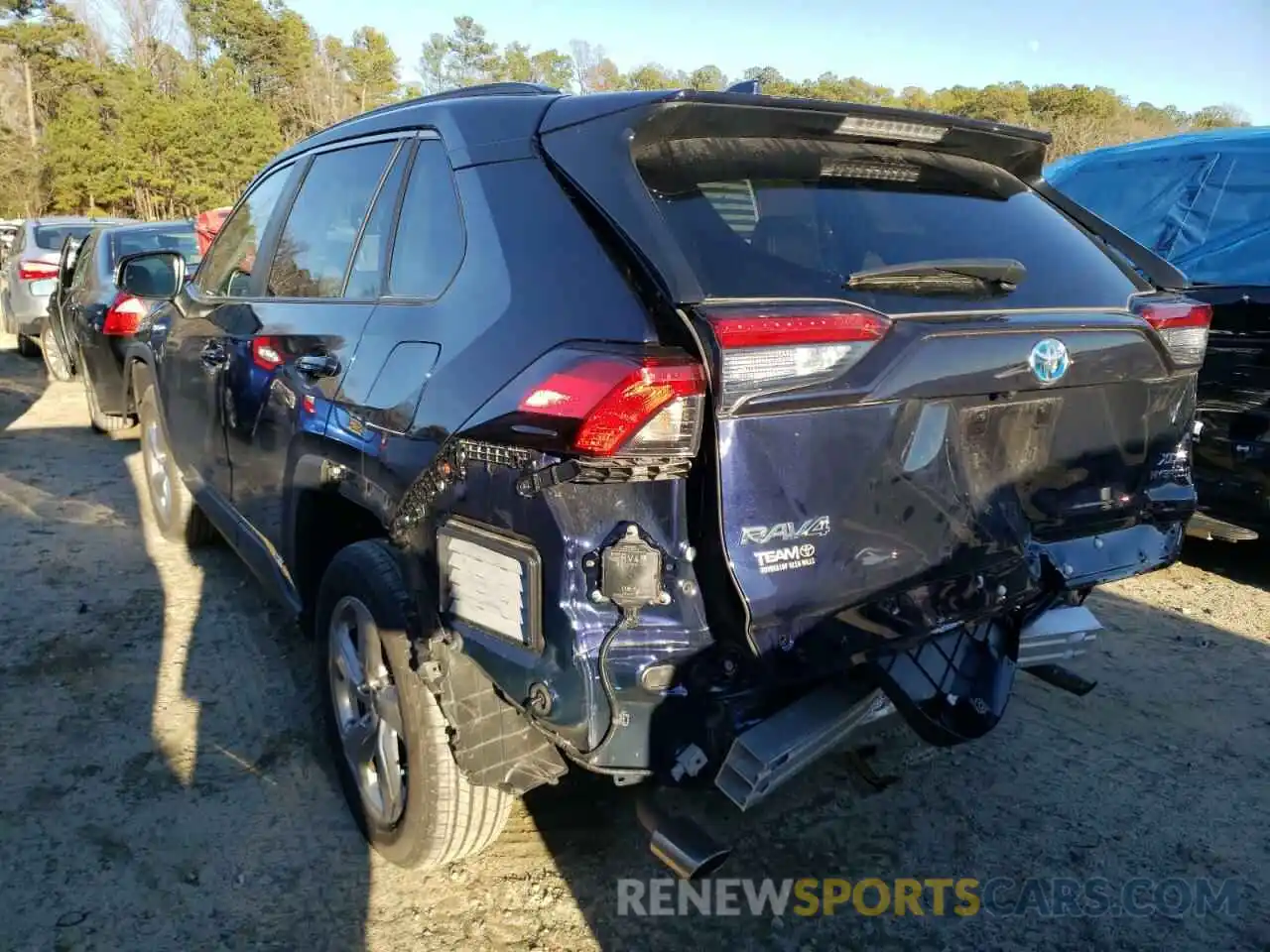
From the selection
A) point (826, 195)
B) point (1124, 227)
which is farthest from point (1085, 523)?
point (1124, 227)

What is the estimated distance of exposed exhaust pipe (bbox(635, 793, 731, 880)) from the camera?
6.32 feet

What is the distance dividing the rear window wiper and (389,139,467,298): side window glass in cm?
96

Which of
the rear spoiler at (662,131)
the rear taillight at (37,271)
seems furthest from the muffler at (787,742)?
the rear taillight at (37,271)

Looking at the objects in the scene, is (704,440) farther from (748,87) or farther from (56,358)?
(56,358)

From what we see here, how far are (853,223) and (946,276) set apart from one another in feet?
0.85

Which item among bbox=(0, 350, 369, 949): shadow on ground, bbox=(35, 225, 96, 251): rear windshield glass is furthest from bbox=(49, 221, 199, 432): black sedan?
bbox=(35, 225, 96, 251): rear windshield glass

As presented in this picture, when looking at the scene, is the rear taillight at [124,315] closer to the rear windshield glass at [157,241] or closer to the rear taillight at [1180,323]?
the rear windshield glass at [157,241]

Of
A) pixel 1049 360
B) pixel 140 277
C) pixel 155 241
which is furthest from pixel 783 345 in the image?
pixel 155 241

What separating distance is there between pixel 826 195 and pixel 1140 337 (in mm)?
882

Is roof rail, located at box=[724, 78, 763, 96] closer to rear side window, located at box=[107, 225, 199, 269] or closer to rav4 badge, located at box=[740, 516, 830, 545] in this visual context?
rav4 badge, located at box=[740, 516, 830, 545]

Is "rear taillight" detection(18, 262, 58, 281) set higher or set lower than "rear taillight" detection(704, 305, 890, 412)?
lower

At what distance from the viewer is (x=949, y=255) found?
227 cm

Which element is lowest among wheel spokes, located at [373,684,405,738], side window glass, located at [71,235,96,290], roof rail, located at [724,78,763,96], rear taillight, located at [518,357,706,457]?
wheel spokes, located at [373,684,405,738]

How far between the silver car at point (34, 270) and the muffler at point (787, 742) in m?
10.7
